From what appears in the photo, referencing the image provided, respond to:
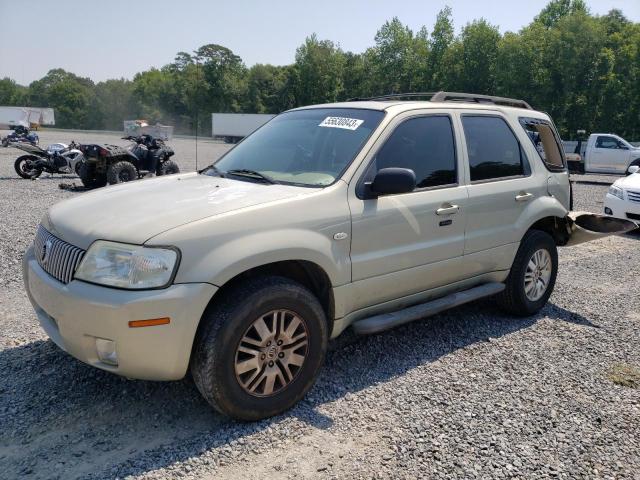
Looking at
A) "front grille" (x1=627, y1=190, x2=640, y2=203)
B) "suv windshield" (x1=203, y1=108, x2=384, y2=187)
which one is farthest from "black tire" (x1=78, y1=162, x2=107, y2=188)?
"front grille" (x1=627, y1=190, x2=640, y2=203)

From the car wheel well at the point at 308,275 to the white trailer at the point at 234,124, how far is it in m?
52.2

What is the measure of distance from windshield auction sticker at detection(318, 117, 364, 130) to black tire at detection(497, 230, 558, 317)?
80.5 inches

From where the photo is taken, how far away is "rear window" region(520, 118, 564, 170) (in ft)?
16.8

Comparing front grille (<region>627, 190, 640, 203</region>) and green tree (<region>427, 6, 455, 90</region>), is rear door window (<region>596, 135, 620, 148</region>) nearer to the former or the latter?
front grille (<region>627, 190, 640, 203</region>)

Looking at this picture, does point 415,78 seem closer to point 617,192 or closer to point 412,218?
point 617,192

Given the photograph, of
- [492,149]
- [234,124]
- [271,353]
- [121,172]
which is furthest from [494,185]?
[234,124]

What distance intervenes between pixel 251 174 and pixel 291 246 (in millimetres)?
916

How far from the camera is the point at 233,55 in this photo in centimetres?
8294

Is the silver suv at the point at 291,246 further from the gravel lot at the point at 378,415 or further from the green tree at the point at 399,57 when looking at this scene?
the green tree at the point at 399,57

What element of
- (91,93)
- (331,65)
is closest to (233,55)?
(331,65)

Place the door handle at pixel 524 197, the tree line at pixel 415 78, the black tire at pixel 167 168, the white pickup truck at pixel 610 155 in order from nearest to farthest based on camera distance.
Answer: the door handle at pixel 524 197 → the black tire at pixel 167 168 → the white pickup truck at pixel 610 155 → the tree line at pixel 415 78

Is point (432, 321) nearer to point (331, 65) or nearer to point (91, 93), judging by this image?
point (331, 65)

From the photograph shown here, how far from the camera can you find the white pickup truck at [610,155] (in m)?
19.7

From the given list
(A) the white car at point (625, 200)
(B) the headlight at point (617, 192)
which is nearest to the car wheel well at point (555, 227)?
(A) the white car at point (625, 200)
